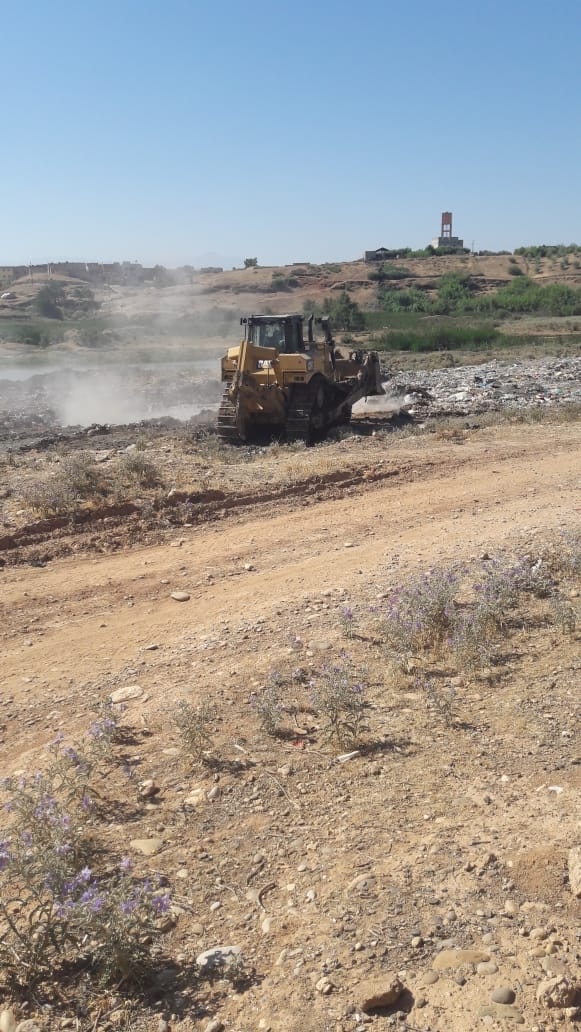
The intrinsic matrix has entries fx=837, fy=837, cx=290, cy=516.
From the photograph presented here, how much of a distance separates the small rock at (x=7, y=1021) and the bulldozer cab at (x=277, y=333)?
12.5 m

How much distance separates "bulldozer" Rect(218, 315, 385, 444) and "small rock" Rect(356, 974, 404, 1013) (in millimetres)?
11555

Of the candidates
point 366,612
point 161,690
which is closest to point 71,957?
point 161,690

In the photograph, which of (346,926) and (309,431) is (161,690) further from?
(309,431)

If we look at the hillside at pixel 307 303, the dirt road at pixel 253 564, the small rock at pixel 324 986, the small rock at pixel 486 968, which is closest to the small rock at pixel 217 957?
the small rock at pixel 324 986

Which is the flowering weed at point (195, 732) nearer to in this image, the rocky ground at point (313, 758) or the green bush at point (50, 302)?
the rocky ground at point (313, 758)

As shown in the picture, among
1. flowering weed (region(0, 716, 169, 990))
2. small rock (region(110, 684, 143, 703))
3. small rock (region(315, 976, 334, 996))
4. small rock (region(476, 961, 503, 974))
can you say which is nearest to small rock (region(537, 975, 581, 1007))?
small rock (region(476, 961, 503, 974))

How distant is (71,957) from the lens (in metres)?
2.99

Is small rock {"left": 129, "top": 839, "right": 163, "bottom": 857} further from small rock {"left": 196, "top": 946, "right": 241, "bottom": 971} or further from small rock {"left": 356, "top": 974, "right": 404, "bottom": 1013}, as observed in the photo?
small rock {"left": 356, "top": 974, "right": 404, "bottom": 1013}

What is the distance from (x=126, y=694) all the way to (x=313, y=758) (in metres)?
1.45

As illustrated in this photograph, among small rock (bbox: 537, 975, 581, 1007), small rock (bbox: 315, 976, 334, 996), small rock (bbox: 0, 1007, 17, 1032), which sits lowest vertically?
small rock (bbox: 0, 1007, 17, 1032)

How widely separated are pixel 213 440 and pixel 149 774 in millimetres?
10037

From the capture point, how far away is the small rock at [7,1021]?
2.78m

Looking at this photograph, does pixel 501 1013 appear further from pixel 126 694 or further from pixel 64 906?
pixel 126 694

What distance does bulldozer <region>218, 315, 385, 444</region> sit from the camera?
1391 cm
